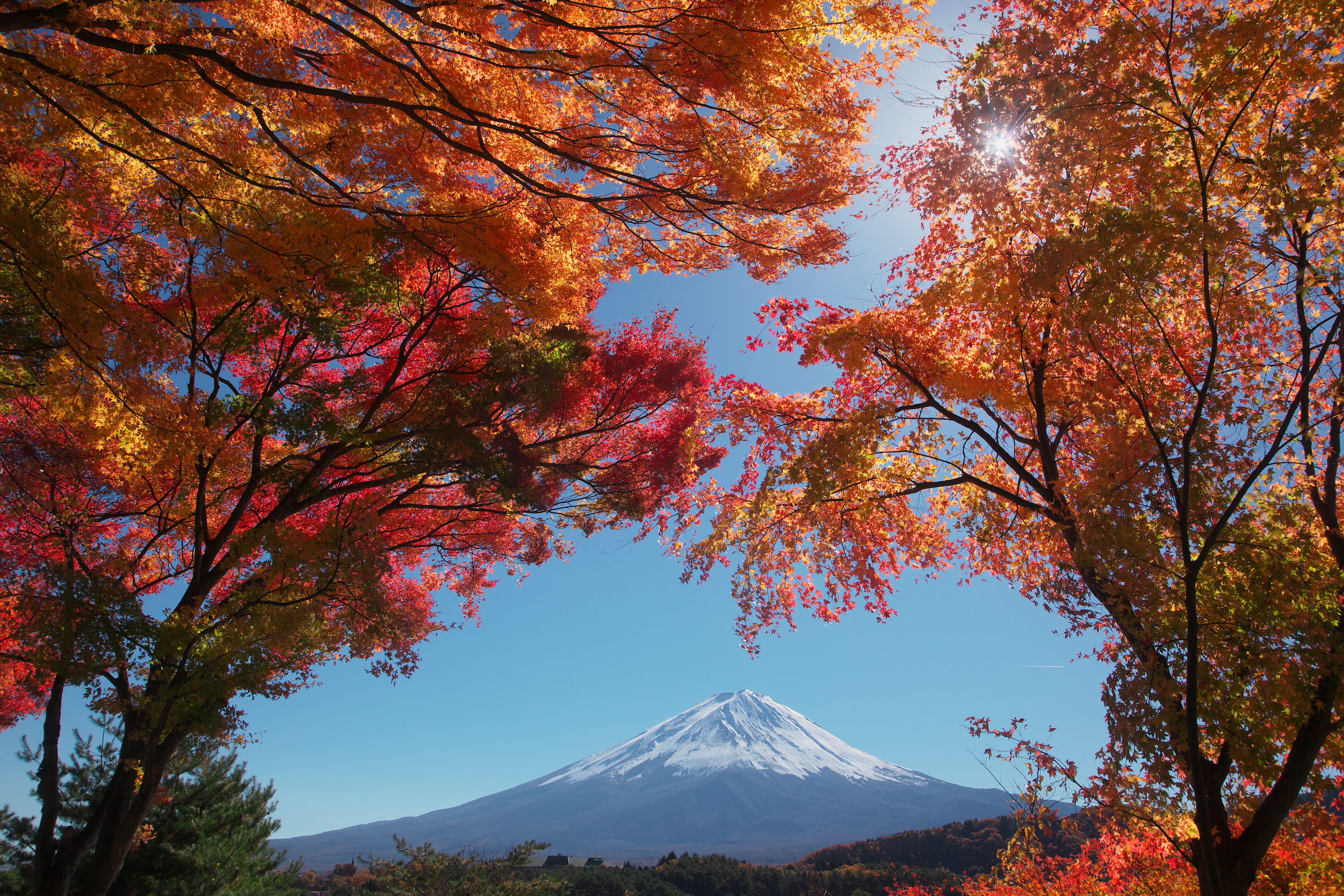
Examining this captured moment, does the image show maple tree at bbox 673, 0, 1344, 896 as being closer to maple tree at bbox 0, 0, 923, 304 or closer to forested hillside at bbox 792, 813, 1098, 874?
maple tree at bbox 0, 0, 923, 304

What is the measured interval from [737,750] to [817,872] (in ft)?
420

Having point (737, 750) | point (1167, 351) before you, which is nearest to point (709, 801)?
point (737, 750)

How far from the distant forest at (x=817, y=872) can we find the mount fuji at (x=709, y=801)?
7130cm

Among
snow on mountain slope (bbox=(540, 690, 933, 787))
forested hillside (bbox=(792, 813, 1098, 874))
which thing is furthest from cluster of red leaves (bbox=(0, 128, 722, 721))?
snow on mountain slope (bbox=(540, 690, 933, 787))

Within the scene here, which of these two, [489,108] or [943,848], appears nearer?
[489,108]

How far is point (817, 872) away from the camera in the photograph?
1708 centimetres

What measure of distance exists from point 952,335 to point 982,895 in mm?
6359

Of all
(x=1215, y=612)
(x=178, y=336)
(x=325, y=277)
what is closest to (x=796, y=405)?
(x=1215, y=612)

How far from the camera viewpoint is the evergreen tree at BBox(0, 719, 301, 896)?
9.62m

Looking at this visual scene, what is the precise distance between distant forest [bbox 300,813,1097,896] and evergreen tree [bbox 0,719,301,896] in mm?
3296

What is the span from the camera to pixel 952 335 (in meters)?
6.14

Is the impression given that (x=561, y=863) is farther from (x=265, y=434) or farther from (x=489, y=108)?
(x=489, y=108)

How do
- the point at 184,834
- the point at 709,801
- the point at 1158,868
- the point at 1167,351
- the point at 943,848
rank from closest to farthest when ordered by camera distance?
the point at 1167,351 < the point at 1158,868 < the point at 184,834 < the point at 943,848 < the point at 709,801

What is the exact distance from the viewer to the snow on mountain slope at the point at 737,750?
120 m
